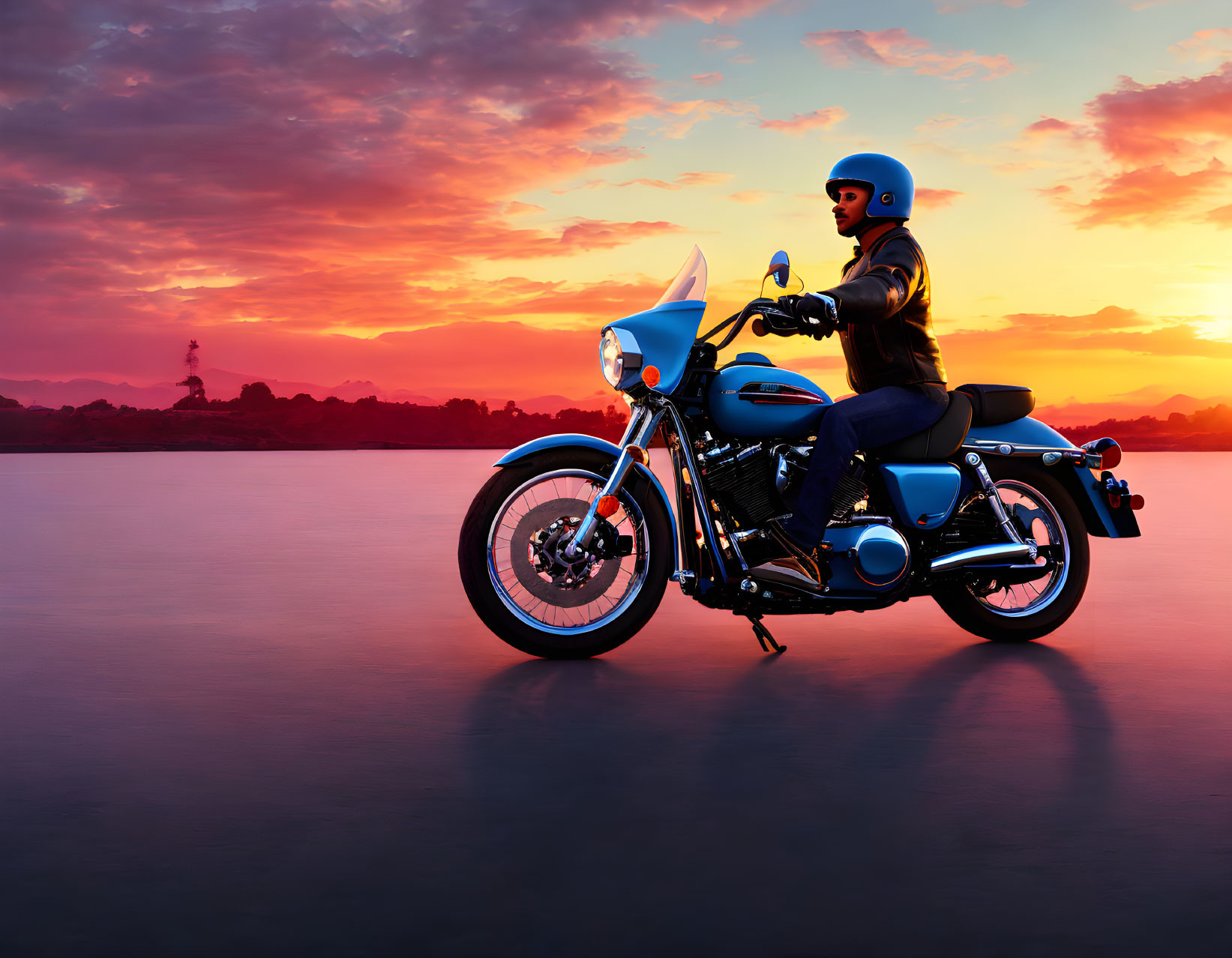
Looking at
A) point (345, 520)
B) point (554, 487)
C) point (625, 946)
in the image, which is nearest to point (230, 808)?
point (625, 946)

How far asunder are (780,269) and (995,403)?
182 cm

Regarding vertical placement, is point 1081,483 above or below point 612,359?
below

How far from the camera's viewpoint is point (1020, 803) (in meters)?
3.94

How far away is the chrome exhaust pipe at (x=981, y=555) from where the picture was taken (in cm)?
671

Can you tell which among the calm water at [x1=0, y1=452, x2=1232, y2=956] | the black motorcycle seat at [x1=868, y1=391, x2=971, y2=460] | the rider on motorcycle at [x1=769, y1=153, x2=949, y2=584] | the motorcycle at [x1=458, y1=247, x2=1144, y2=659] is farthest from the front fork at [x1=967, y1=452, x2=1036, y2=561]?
the calm water at [x1=0, y1=452, x2=1232, y2=956]

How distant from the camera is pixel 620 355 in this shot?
6188mm

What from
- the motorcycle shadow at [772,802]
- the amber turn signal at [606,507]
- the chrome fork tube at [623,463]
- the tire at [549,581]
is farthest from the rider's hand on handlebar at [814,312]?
the motorcycle shadow at [772,802]

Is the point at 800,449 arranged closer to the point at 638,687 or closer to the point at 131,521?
the point at 638,687

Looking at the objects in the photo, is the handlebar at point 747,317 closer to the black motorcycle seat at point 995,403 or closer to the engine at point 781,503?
the engine at point 781,503

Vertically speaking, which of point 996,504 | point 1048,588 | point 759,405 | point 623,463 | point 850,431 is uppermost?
point 759,405

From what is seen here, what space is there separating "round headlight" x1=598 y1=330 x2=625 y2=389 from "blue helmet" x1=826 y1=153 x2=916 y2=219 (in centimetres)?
146

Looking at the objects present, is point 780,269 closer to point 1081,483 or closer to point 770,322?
point 770,322

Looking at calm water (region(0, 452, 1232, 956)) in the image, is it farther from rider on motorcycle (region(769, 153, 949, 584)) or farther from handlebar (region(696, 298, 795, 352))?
handlebar (region(696, 298, 795, 352))

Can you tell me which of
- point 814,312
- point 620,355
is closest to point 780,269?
point 814,312
